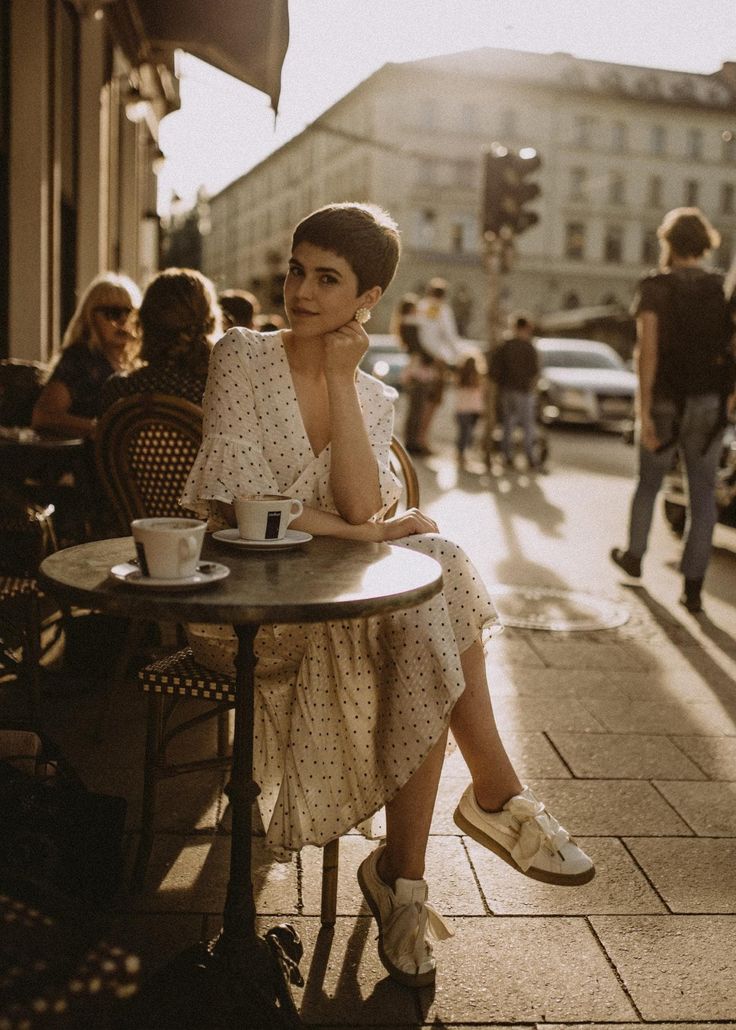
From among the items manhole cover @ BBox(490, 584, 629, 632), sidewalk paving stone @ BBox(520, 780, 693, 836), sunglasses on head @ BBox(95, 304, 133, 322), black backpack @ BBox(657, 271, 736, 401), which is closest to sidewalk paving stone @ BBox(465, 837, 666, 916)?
sidewalk paving stone @ BBox(520, 780, 693, 836)

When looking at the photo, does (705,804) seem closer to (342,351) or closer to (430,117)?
(342,351)

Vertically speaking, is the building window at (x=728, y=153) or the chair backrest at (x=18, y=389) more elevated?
the building window at (x=728, y=153)

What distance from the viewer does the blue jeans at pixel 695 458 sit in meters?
5.95

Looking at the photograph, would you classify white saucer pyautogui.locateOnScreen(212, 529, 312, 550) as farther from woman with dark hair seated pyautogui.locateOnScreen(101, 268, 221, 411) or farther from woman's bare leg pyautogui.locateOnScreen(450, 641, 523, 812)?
woman with dark hair seated pyautogui.locateOnScreen(101, 268, 221, 411)

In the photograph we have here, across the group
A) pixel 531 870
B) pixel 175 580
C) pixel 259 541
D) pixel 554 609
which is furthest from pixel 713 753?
pixel 175 580

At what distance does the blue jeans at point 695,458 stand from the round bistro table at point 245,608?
3.95m

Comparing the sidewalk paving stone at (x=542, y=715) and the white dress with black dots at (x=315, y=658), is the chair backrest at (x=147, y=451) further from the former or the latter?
the sidewalk paving stone at (x=542, y=715)

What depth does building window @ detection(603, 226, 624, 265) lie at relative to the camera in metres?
57.8

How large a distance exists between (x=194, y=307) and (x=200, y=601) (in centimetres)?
233

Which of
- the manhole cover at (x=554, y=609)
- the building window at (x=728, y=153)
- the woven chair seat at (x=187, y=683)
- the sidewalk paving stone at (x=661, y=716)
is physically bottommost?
the sidewalk paving stone at (x=661, y=716)

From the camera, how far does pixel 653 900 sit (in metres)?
2.83

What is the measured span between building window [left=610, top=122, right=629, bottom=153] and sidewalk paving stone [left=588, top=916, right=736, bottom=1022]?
59.1m

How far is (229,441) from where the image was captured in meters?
2.56

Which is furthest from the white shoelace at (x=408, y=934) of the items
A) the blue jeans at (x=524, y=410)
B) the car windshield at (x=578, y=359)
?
the car windshield at (x=578, y=359)
